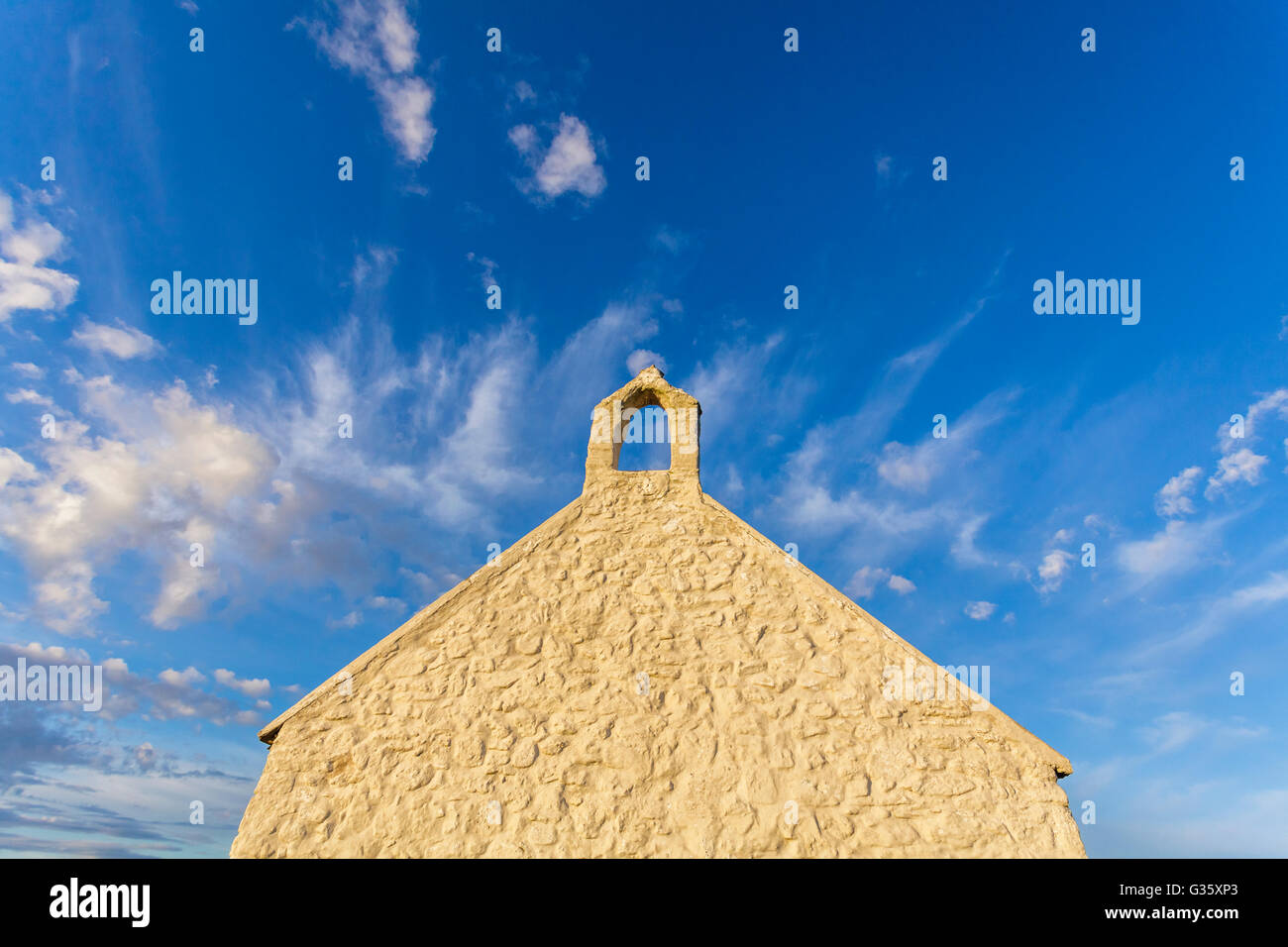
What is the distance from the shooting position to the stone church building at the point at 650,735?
6527 mm

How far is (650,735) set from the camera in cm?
709

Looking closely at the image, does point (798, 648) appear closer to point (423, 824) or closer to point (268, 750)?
point (423, 824)

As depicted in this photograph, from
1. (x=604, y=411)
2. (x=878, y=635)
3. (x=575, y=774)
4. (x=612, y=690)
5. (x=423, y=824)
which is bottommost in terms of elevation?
(x=423, y=824)

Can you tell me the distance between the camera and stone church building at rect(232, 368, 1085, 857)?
6527 millimetres

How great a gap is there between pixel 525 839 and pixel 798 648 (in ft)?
11.4
